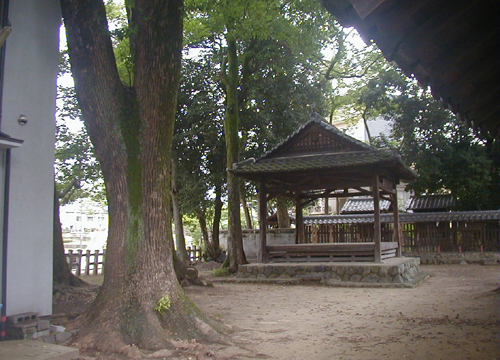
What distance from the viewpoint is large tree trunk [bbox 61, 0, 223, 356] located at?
6008 millimetres

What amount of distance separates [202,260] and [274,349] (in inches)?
769

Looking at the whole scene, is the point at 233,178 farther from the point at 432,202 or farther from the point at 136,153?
the point at 432,202

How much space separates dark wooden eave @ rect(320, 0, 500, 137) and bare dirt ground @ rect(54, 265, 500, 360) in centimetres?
335

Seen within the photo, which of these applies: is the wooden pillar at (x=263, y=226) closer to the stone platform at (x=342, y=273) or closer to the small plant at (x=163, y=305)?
the stone platform at (x=342, y=273)

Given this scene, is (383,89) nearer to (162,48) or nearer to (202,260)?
(202,260)

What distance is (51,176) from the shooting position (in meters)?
6.70

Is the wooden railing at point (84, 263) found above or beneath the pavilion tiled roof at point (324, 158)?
beneath

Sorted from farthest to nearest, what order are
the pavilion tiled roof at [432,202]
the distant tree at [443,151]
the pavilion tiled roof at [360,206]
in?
the pavilion tiled roof at [360,206] < the pavilion tiled roof at [432,202] < the distant tree at [443,151]

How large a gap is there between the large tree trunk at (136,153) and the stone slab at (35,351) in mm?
559

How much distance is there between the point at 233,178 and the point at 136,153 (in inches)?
413

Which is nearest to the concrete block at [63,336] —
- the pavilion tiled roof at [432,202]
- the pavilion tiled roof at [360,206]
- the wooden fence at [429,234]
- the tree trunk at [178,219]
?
the tree trunk at [178,219]

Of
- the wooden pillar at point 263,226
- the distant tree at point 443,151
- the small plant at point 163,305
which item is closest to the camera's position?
the small plant at point 163,305

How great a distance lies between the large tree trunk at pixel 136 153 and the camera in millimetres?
6008

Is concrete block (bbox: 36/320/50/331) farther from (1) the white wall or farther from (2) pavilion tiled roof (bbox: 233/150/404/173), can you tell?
(2) pavilion tiled roof (bbox: 233/150/404/173)
